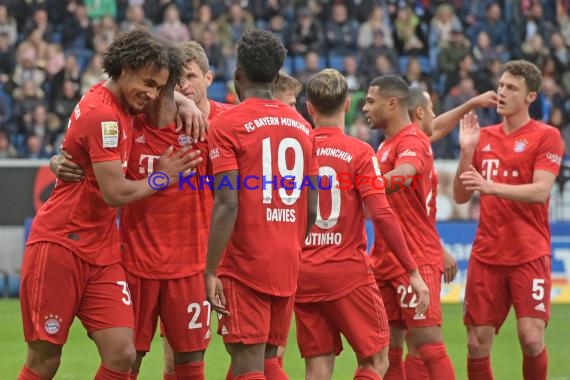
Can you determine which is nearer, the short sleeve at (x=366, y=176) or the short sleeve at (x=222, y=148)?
the short sleeve at (x=222, y=148)

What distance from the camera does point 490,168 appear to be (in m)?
8.42

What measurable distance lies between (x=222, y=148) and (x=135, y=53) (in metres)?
0.77

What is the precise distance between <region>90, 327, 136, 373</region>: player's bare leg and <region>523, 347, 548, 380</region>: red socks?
330 centimetres

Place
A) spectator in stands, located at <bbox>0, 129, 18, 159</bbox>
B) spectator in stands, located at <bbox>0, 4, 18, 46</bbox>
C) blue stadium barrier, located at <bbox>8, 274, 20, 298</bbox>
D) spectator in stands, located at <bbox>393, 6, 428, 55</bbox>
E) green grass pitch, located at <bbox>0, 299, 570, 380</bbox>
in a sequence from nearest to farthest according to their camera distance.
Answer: green grass pitch, located at <bbox>0, 299, 570, 380</bbox> < blue stadium barrier, located at <bbox>8, 274, 20, 298</bbox> < spectator in stands, located at <bbox>0, 129, 18, 159</bbox> < spectator in stands, located at <bbox>0, 4, 18, 46</bbox> < spectator in stands, located at <bbox>393, 6, 428, 55</bbox>

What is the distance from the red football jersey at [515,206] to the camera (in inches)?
324

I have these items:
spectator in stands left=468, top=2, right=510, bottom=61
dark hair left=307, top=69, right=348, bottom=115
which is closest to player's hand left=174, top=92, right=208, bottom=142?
dark hair left=307, top=69, right=348, bottom=115

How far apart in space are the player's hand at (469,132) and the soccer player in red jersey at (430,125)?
266 millimetres

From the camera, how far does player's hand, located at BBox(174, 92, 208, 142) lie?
643 cm

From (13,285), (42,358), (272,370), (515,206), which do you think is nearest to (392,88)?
(515,206)

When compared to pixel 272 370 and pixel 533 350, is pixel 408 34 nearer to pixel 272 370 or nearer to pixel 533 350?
pixel 533 350

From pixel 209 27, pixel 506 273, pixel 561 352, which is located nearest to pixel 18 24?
pixel 209 27

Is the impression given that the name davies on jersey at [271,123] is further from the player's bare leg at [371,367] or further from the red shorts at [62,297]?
the player's bare leg at [371,367]

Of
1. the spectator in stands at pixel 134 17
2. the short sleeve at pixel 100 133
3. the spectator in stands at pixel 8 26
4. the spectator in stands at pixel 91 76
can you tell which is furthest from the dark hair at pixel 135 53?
the spectator in stands at pixel 8 26

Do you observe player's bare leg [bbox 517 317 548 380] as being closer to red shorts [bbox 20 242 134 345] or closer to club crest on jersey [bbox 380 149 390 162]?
club crest on jersey [bbox 380 149 390 162]
